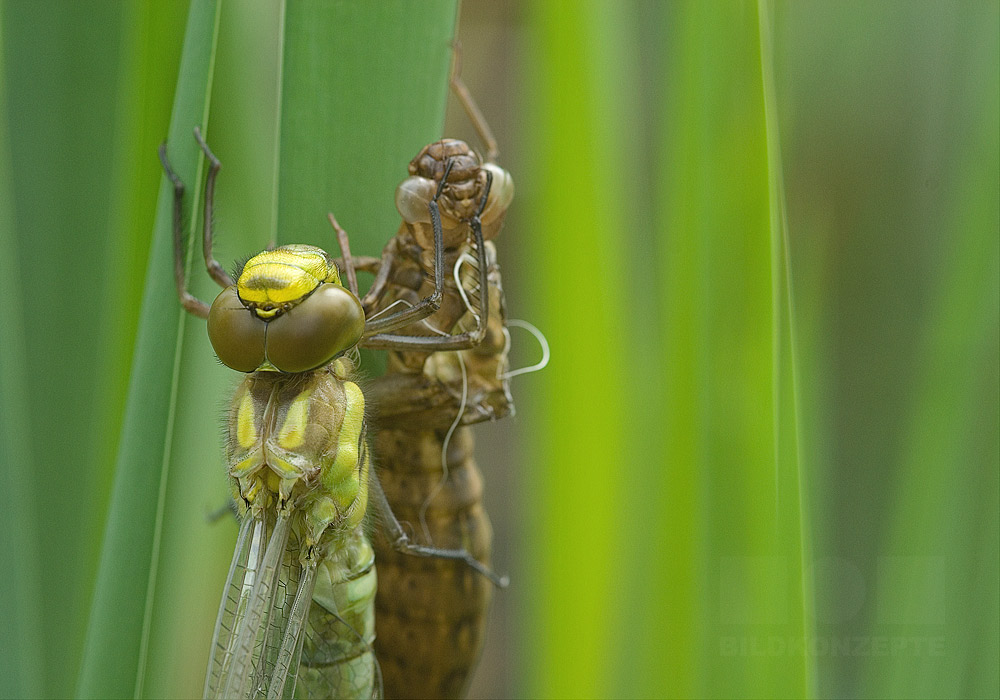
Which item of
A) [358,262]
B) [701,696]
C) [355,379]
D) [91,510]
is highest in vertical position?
[358,262]

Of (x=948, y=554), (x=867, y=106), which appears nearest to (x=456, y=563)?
(x=948, y=554)

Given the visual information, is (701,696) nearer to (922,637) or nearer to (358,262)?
(922,637)

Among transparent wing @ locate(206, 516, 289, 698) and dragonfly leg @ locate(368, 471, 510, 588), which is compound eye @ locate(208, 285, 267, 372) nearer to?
transparent wing @ locate(206, 516, 289, 698)

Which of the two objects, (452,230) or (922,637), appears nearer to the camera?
(922,637)

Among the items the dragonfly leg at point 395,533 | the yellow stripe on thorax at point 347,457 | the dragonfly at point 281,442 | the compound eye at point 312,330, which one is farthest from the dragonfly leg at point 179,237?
the dragonfly leg at point 395,533

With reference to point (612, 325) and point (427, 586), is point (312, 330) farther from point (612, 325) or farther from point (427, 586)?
point (427, 586)

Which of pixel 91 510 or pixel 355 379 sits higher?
pixel 355 379
